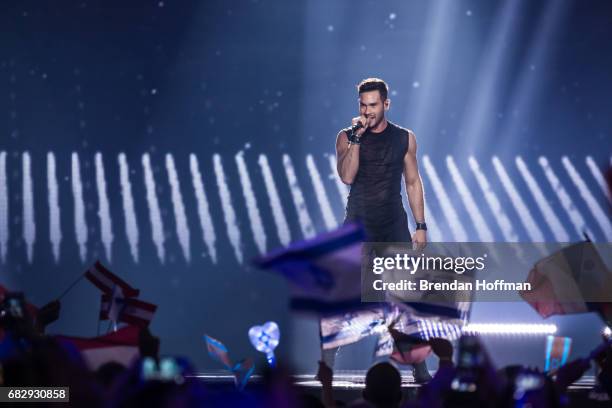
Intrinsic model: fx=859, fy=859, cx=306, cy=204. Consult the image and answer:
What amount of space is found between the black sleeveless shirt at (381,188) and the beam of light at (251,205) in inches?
115

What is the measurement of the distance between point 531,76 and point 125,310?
6.95m

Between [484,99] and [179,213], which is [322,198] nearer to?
[179,213]

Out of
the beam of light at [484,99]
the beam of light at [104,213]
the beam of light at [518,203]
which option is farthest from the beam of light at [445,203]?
the beam of light at [104,213]

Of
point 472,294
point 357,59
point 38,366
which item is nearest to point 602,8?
Answer: point 357,59

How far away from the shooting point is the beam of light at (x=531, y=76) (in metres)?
10.9

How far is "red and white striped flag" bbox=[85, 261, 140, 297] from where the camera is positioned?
19.0 ft

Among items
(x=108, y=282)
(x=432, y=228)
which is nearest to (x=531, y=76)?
(x=432, y=228)

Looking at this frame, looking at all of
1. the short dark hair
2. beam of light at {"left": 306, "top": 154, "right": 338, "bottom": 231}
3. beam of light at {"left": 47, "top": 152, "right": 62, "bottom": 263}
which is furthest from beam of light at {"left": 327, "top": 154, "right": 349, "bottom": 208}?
beam of light at {"left": 47, "top": 152, "right": 62, "bottom": 263}

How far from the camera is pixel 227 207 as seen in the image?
35.6 ft

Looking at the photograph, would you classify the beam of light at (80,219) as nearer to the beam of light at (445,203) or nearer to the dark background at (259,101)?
the dark background at (259,101)

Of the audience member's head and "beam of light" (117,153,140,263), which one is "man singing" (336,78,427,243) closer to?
"beam of light" (117,153,140,263)

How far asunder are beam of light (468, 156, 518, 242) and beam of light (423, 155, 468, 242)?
1.45 ft

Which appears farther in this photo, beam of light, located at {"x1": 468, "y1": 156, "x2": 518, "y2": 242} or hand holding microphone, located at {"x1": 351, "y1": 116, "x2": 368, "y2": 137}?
beam of light, located at {"x1": 468, "y1": 156, "x2": 518, "y2": 242}

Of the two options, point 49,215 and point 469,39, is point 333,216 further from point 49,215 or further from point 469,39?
point 49,215
